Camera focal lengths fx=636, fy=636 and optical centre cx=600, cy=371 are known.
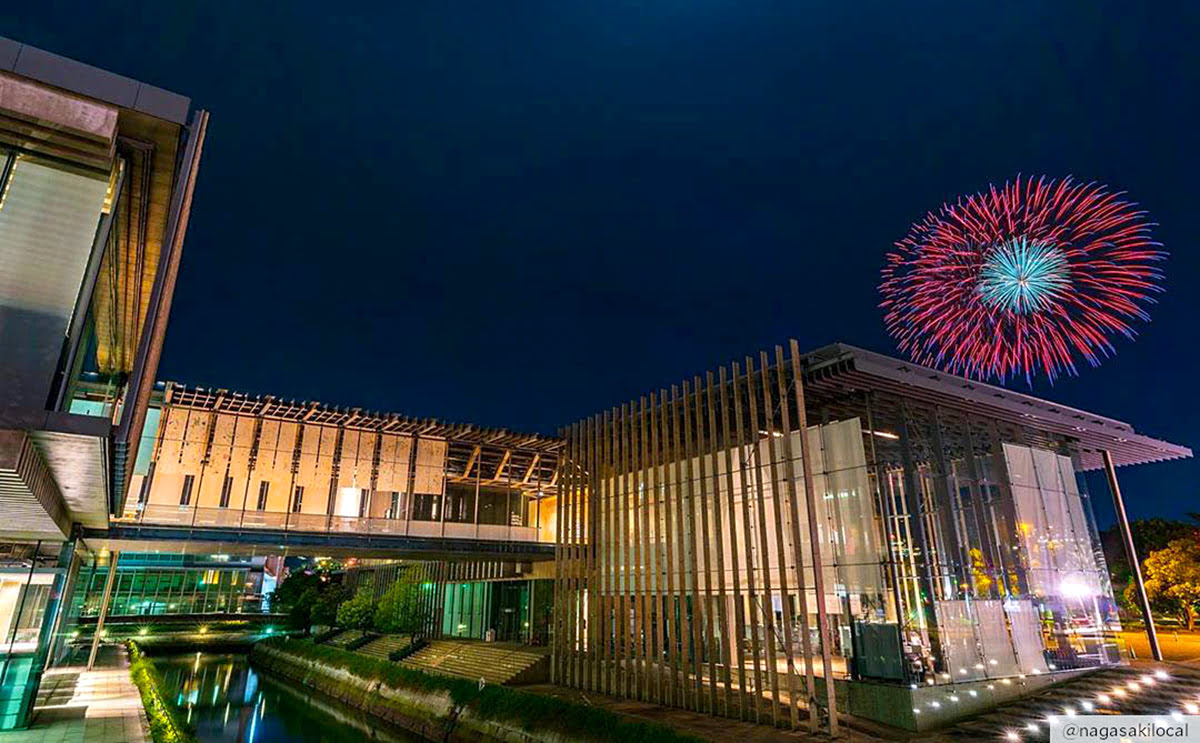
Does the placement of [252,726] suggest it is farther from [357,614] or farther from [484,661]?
[357,614]

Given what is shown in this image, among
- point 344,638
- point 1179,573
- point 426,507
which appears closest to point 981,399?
point 1179,573

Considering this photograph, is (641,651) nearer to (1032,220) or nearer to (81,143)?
(1032,220)

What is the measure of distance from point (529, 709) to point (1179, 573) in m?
25.5

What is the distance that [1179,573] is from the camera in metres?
24.5

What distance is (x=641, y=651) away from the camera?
1809 centimetres

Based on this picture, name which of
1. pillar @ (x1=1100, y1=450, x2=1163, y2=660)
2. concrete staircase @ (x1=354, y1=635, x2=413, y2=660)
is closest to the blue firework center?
pillar @ (x1=1100, y1=450, x2=1163, y2=660)

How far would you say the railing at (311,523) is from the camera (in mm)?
22203

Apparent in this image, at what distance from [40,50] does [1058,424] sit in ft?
74.5

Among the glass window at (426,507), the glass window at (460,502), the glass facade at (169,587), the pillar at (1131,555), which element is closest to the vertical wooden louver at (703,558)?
the glass window at (426,507)

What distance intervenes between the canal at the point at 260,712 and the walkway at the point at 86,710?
1861mm

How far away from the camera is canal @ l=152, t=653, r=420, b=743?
67.8 ft

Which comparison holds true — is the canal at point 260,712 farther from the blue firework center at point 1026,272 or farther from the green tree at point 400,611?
the blue firework center at point 1026,272

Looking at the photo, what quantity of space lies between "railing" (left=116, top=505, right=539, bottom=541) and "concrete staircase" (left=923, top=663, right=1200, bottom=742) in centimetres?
1907

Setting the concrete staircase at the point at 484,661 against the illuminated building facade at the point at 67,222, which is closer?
the illuminated building facade at the point at 67,222
